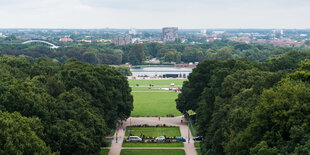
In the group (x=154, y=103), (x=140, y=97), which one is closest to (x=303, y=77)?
(x=154, y=103)

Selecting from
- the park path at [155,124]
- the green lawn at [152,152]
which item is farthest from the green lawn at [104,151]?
the green lawn at [152,152]

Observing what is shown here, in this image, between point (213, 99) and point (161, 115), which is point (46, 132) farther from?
point (161, 115)

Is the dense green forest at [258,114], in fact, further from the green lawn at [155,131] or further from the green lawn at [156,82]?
the green lawn at [156,82]

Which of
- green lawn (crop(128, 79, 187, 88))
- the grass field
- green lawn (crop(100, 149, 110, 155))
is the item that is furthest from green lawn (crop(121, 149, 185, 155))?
green lawn (crop(128, 79, 187, 88))

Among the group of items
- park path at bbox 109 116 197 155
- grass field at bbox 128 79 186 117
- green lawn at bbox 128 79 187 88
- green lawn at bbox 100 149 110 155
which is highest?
green lawn at bbox 100 149 110 155

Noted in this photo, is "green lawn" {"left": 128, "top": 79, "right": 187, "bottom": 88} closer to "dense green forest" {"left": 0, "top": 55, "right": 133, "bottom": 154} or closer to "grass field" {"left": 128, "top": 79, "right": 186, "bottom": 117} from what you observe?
"grass field" {"left": 128, "top": 79, "right": 186, "bottom": 117}

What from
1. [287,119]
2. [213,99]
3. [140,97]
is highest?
[287,119]
